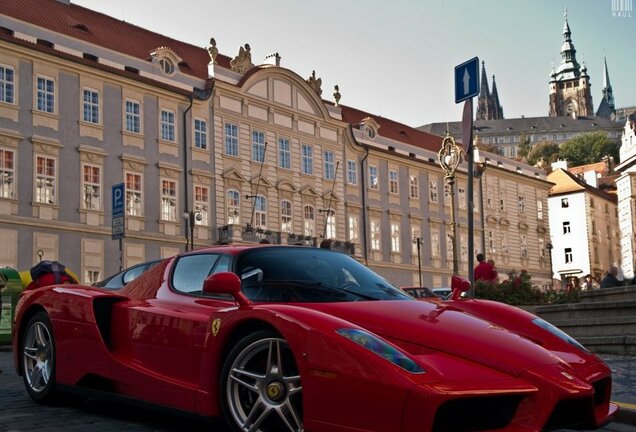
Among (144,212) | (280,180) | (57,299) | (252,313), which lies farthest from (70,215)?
(252,313)

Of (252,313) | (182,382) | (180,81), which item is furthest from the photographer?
(180,81)

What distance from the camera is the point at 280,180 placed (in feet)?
149

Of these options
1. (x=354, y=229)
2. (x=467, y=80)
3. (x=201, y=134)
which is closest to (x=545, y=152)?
(x=354, y=229)

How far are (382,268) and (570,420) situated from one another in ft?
156

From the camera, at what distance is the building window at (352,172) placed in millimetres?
50969

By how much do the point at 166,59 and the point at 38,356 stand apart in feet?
117

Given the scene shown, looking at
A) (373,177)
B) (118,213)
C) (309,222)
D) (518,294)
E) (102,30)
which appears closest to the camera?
(118,213)

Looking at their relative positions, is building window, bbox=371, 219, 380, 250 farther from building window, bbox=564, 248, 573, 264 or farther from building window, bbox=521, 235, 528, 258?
building window, bbox=564, 248, 573, 264

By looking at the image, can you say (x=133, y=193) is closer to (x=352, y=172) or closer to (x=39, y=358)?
(x=352, y=172)

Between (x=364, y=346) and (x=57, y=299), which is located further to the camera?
(x=57, y=299)

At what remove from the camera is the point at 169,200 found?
39.3 m

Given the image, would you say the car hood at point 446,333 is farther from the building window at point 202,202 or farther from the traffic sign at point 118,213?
the building window at point 202,202

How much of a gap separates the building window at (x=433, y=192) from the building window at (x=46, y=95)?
3053 centimetres

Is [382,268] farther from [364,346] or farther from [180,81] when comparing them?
[364,346]
